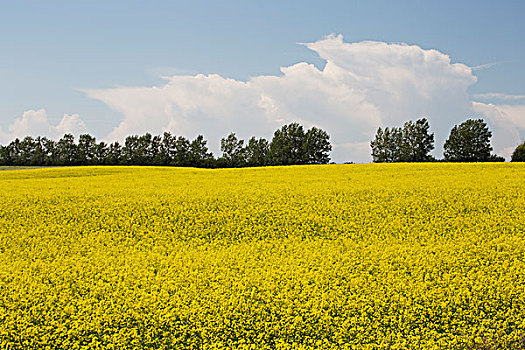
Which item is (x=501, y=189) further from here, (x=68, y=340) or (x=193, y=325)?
(x=68, y=340)

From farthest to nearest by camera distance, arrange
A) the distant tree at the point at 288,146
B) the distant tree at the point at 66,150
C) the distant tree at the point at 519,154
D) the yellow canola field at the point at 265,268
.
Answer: the distant tree at the point at 66,150 < the distant tree at the point at 288,146 < the distant tree at the point at 519,154 < the yellow canola field at the point at 265,268

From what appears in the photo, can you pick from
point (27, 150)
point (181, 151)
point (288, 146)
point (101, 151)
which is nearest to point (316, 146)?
point (288, 146)

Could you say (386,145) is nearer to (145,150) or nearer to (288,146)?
(288,146)

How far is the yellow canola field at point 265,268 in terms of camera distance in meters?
7.61

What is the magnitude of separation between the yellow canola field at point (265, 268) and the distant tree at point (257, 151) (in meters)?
41.3

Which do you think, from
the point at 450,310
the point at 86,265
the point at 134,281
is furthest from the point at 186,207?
the point at 450,310

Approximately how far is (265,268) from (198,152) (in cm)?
5083

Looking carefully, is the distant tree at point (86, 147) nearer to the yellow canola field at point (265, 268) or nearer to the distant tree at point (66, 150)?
A: the distant tree at point (66, 150)

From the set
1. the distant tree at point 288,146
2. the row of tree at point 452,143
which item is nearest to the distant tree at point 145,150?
the distant tree at point 288,146

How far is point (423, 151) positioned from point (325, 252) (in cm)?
4761

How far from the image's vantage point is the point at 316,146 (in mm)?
58219

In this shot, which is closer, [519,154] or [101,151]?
[519,154]

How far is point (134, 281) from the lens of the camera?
925 cm

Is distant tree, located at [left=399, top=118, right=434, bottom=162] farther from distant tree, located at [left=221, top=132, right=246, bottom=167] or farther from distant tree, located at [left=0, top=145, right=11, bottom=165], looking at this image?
distant tree, located at [left=0, top=145, right=11, bottom=165]
